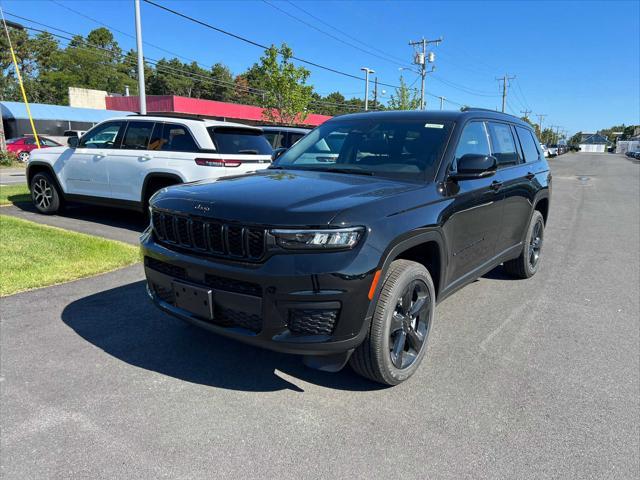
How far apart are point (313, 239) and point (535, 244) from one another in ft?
14.5

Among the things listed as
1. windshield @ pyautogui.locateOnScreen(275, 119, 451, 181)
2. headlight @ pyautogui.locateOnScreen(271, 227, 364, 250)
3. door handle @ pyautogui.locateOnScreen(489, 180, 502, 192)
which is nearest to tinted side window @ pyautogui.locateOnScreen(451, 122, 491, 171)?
windshield @ pyautogui.locateOnScreen(275, 119, 451, 181)

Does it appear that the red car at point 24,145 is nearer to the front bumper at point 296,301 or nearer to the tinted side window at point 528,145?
the tinted side window at point 528,145

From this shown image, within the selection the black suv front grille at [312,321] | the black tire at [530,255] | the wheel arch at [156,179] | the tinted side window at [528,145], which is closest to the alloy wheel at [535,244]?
the black tire at [530,255]

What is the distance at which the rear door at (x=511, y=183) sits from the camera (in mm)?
4645

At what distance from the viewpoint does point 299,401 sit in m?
3.00

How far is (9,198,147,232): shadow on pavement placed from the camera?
844cm

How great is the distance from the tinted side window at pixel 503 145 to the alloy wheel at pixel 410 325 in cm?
202

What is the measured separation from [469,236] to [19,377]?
351cm

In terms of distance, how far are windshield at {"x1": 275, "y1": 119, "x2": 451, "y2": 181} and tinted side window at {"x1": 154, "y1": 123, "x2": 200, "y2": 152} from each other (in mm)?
3211

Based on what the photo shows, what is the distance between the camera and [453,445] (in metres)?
2.60

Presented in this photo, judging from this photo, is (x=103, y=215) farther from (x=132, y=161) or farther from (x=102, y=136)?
(x=132, y=161)

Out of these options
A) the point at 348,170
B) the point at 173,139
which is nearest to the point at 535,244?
the point at 348,170

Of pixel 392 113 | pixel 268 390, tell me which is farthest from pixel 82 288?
pixel 392 113

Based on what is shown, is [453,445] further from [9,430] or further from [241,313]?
[9,430]
